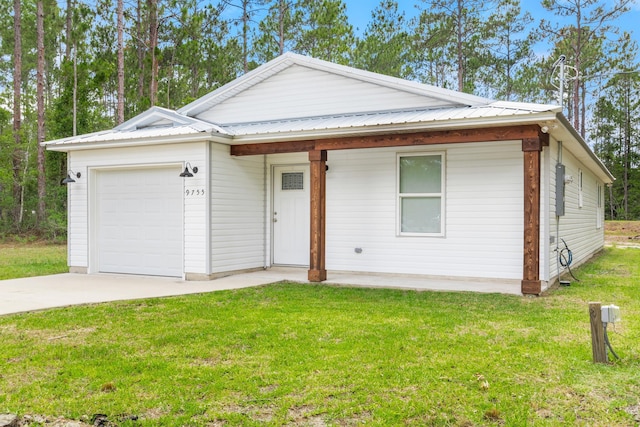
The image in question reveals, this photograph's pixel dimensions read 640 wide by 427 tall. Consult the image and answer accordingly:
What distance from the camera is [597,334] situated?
402 cm

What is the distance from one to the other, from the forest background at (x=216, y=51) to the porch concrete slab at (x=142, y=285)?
7721 mm

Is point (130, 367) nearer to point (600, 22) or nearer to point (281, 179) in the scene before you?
point (281, 179)

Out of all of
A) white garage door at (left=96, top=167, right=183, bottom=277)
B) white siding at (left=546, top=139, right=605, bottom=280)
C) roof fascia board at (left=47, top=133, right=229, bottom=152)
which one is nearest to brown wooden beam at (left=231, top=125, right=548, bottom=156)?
roof fascia board at (left=47, top=133, right=229, bottom=152)

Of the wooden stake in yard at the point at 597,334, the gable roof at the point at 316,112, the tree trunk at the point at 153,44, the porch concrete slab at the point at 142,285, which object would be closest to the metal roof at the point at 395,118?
the gable roof at the point at 316,112

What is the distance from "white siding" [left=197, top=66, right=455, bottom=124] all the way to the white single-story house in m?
0.03

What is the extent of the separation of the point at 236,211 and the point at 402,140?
3198 millimetres

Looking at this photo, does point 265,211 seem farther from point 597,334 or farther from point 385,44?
A: point 385,44

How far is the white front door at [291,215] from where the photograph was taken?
33.3ft

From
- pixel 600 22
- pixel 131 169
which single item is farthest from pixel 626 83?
pixel 131 169

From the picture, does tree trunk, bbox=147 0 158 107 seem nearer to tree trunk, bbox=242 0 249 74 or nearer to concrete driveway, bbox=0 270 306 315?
tree trunk, bbox=242 0 249 74

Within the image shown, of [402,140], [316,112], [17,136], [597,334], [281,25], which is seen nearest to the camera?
[597,334]

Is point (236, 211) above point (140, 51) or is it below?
below

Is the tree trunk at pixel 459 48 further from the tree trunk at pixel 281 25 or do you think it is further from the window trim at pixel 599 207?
the window trim at pixel 599 207

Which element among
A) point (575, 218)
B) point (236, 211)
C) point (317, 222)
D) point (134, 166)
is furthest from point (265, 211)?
point (575, 218)
